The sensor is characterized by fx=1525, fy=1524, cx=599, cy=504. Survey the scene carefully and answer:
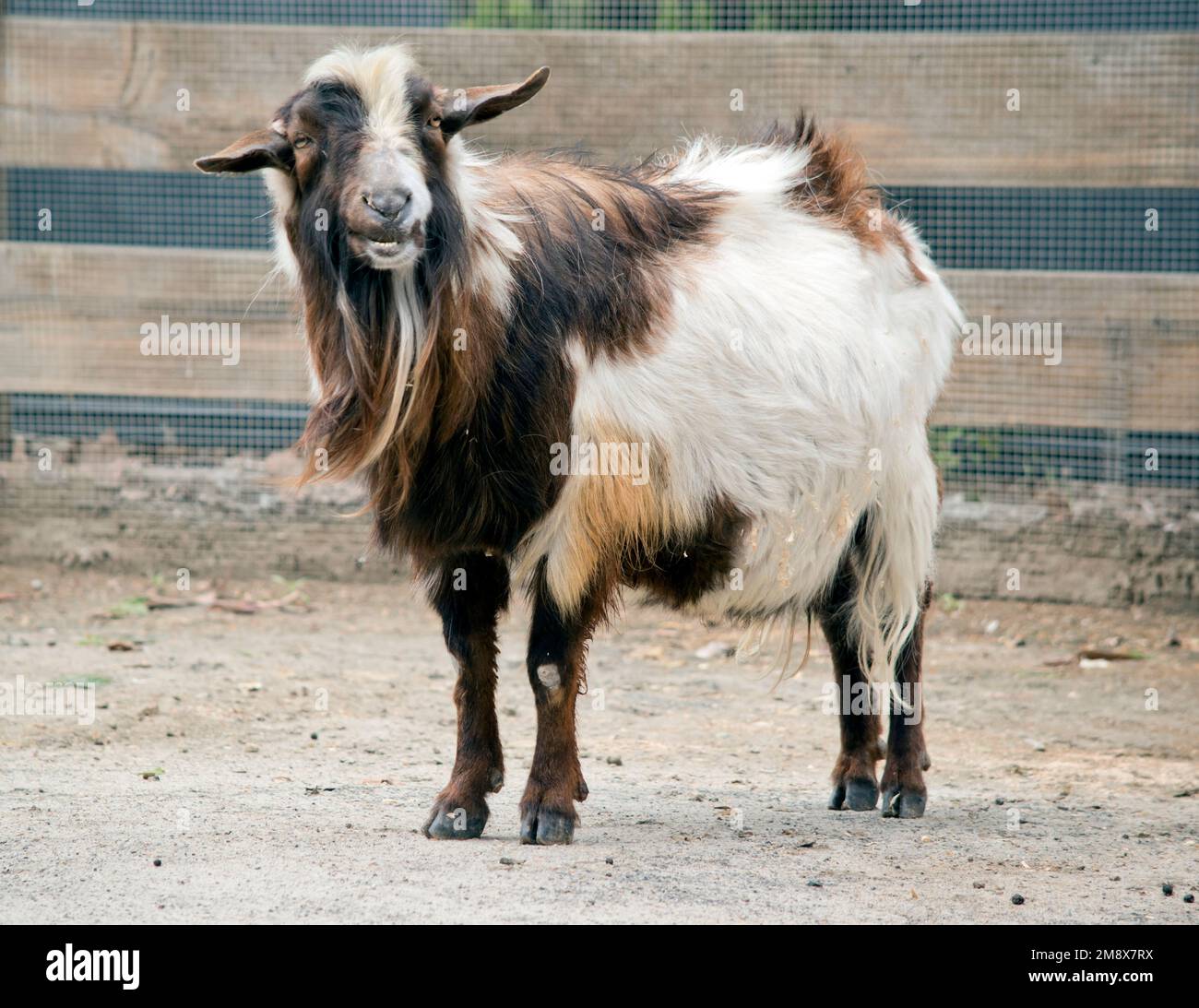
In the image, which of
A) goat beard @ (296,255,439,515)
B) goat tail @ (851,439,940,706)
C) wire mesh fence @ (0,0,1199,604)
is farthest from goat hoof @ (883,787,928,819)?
wire mesh fence @ (0,0,1199,604)

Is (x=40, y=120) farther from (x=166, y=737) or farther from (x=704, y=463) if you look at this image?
(x=704, y=463)

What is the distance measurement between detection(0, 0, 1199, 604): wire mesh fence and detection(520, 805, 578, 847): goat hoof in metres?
4.52

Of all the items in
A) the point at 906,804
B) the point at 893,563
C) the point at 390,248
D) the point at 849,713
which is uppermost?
the point at 390,248

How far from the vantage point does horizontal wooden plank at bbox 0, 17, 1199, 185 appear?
8.86m

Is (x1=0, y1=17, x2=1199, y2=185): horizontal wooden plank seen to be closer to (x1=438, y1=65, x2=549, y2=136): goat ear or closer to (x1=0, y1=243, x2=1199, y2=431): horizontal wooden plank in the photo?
(x1=0, y1=243, x2=1199, y2=431): horizontal wooden plank

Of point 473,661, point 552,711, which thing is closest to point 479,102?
point 473,661

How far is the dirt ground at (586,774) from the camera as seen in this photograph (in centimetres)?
417

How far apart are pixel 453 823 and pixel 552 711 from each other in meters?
0.47

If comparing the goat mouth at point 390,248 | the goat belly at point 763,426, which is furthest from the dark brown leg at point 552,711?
the goat mouth at point 390,248

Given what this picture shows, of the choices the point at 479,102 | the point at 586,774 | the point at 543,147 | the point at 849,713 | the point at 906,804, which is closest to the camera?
the point at 479,102

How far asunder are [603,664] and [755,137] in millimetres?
3018

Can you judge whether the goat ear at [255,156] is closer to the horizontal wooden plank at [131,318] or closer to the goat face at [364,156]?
the goat face at [364,156]

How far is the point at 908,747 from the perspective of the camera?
5.58 metres

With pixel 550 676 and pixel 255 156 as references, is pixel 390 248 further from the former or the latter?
pixel 550 676
